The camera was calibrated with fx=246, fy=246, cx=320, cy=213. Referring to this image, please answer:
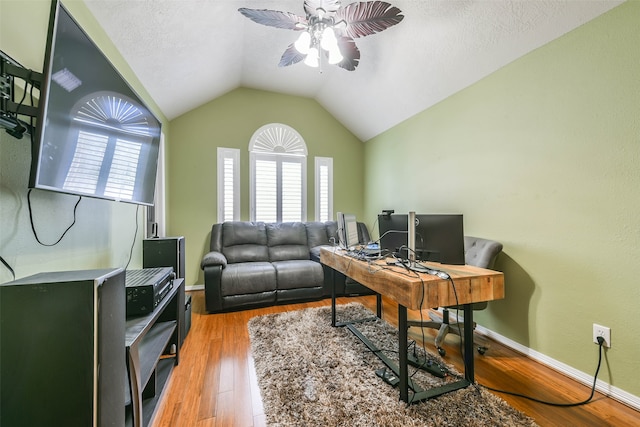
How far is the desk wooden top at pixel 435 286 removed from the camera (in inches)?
52.7

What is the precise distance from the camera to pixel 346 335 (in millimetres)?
2260

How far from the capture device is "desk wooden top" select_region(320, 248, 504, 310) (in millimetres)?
1340

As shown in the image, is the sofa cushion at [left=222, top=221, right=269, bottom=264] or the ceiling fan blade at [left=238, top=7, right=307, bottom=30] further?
the sofa cushion at [left=222, top=221, right=269, bottom=264]

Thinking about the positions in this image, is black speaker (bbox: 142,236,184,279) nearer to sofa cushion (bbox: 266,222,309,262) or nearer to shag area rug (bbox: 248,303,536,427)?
shag area rug (bbox: 248,303,536,427)

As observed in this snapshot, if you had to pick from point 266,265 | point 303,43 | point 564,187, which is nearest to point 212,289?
point 266,265

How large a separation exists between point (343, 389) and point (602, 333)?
1697 mm

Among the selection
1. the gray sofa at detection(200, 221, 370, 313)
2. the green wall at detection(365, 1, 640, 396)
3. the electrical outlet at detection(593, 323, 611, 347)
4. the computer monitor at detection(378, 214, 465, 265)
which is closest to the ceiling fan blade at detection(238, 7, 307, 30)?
the computer monitor at detection(378, 214, 465, 265)

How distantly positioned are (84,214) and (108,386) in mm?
1121

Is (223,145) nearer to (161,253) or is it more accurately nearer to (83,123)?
(161,253)

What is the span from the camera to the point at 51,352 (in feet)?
2.58

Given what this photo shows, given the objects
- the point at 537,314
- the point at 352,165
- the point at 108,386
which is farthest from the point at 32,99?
the point at 352,165

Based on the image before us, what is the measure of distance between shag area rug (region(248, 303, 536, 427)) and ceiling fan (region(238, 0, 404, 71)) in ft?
7.81

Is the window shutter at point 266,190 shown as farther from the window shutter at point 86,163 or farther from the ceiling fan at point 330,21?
the window shutter at point 86,163

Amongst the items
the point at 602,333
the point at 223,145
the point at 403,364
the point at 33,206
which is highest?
the point at 223,145
